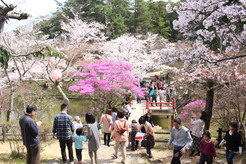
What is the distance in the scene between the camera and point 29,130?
12.2 ft

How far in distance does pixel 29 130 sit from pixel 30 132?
0.04 meters

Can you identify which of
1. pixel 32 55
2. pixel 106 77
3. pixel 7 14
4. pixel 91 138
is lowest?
pixel 91 138

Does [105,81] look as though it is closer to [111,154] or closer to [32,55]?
[111,154]

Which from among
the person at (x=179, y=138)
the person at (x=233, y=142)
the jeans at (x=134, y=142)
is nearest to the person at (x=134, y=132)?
the jeans at (x=134, y=142)

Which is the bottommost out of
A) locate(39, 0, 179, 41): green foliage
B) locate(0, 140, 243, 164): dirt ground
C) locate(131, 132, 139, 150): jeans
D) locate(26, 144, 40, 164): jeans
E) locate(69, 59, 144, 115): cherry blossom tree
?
locate(0, 140, 243, 164): dirt ground

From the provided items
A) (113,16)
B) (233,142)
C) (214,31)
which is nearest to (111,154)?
(233,142)

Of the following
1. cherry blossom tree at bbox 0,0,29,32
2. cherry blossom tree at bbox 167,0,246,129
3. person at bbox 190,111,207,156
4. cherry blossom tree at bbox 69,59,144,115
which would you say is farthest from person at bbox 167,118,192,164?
cherry blossom tree at bbox 69,59,144,115

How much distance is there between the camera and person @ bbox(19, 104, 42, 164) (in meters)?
3.69

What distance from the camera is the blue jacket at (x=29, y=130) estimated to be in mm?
3679

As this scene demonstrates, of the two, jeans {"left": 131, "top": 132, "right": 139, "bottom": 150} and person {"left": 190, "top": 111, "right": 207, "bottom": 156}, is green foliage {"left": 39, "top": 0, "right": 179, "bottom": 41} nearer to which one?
jeans {"left": 131, "top": 132, "right": 139, "bottom": 150}

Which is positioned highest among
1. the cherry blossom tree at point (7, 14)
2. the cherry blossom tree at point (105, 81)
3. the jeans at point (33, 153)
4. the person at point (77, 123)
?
the cherry blossom tree at point (7, 14)

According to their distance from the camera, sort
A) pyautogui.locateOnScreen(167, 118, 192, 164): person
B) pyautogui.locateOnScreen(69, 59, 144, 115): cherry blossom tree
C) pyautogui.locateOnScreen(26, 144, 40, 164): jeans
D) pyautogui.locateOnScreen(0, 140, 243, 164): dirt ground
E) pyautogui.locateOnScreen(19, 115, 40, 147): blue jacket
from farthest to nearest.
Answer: pyautogui.locateOnScreen(69, 59, 144, 115): cherry blossom tree, pyautogui.locateOnScreen(0, 140, 243, 164): dirt ground, pyautogui.locateOnScreen(167, 118, 192, 164): person, pyautogui.locateOnScreen(26, 144, 40, 164): jeans, pyautogui.locateOnScreen(19, 115, 40, 147): blue jacket

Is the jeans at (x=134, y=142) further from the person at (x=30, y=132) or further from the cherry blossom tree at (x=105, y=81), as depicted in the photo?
the cherry blossom tree at (x=105, y=81)

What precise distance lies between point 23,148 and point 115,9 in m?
22.0
